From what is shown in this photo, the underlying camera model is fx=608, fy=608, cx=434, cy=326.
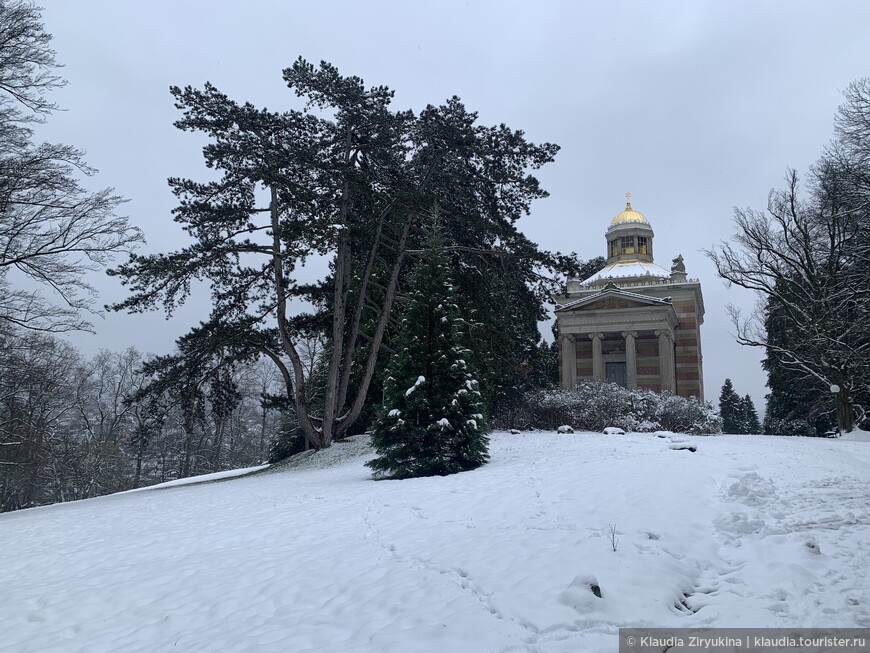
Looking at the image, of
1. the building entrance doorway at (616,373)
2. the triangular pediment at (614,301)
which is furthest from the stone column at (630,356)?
the triangular pediment at (614,301)

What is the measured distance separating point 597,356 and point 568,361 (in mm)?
2107

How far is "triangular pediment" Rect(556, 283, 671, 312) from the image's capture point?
40.7m

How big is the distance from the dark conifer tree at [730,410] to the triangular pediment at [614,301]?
22.8m

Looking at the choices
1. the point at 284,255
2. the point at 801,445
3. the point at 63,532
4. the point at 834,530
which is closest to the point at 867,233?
the point at 801,445

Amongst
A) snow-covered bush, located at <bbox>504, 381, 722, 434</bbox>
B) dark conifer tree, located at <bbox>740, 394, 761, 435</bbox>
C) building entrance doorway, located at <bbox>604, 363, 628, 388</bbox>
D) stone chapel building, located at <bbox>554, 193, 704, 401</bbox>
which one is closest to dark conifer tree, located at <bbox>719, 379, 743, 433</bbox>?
dark conifer tree, located at <bbox>740, 394, 761, 435</bbox>

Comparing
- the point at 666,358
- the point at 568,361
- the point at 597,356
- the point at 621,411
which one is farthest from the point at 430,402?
the point at 666,358

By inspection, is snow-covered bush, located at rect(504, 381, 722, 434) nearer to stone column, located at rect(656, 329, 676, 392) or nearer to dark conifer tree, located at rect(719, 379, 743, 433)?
stone column, located at rect(656, 329, 676, 392)

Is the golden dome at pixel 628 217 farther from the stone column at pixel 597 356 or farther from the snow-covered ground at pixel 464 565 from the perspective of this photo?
the snow-covered ground at pixel 464 565

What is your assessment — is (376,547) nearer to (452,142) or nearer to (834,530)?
(834,530)

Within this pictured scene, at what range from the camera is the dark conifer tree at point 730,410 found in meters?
57.9

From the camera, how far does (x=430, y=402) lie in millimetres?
14281

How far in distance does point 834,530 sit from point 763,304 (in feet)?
78.7

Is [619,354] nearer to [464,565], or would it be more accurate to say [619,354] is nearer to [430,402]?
[430,402]

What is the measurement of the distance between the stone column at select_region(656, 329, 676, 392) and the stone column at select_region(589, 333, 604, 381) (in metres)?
3.76
